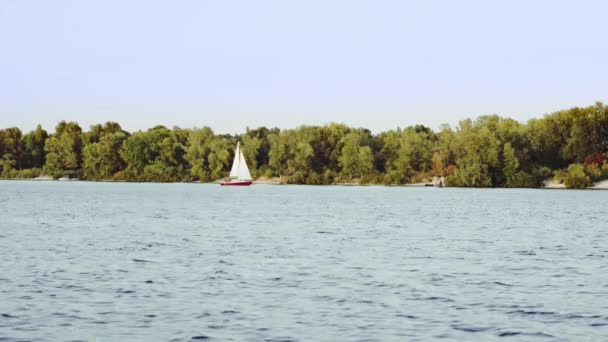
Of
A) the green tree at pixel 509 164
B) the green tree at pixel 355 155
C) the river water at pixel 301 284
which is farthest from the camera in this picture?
the green tree at pixel 355 155

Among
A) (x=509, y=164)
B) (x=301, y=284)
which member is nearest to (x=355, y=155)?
(x=509, y=164)

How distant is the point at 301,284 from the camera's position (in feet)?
105

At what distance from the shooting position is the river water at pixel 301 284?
77.6 ft

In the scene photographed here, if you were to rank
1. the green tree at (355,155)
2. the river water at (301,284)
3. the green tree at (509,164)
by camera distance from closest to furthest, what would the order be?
1. the river water at (301,284)
2. the green tree at (509,164)
3. the green tree at (355,155)

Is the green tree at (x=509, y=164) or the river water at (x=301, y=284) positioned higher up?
the green tree at (x=509, y=164)

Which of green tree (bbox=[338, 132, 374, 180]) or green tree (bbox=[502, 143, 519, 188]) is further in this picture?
green tree (bbox=[338, 132, 374, 180])

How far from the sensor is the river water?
931 inches

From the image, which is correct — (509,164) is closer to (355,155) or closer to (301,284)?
(355,155)

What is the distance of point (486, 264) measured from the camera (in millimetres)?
39219

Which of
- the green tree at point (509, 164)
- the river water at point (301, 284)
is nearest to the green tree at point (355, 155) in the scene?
the green tree at point (509, 164)

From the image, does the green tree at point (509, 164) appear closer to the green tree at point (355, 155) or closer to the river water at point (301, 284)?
the green tree at point (355, 155)

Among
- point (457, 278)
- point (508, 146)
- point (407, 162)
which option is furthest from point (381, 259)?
point (407, 162)

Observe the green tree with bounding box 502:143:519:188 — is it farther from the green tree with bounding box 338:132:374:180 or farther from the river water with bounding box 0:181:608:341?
the river water with bounding box 0:181:608:341

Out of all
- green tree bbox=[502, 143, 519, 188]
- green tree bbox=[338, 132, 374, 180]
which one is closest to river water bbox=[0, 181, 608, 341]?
green tree bbox=[502, 143, 519, 188]
